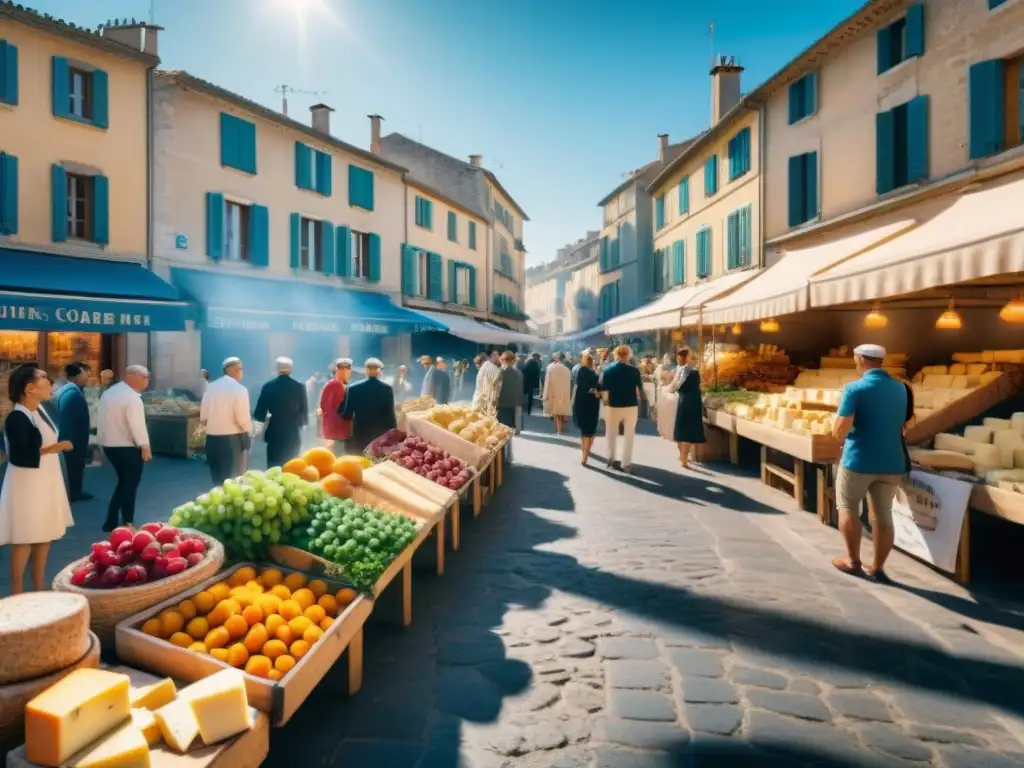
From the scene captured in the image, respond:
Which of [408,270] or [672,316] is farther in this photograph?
[408,270]

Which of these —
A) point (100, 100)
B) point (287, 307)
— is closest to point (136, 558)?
point (100, 100)

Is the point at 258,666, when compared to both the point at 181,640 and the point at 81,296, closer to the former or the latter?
the point at 181,640

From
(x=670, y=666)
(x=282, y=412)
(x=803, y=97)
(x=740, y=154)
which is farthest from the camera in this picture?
(x=740, y=154)

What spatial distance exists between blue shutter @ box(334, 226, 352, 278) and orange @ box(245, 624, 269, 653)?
62.6 ft

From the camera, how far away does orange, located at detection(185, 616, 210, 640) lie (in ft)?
9.87

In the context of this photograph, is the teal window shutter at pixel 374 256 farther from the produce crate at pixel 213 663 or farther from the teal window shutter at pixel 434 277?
the produce crate at pixel 213 663

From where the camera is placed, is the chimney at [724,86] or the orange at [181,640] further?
the chimney at [724,86]

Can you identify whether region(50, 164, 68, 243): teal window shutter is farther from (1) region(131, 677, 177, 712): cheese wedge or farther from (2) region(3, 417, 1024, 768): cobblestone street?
(1) region(131, 677, 177, 712): cheese wedge

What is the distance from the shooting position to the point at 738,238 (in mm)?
18203

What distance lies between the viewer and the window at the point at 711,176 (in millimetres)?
20297

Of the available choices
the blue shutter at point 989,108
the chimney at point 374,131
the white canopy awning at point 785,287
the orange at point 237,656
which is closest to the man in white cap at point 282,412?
the orange at point 237,656

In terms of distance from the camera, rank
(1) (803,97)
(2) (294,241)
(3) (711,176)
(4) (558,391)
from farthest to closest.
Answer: (3) (711,176)
(2) (294,241)
(1) (803,97)
(4) (558,391)

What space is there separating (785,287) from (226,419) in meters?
6.79

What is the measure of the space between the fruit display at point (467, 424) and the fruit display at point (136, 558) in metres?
4.32
